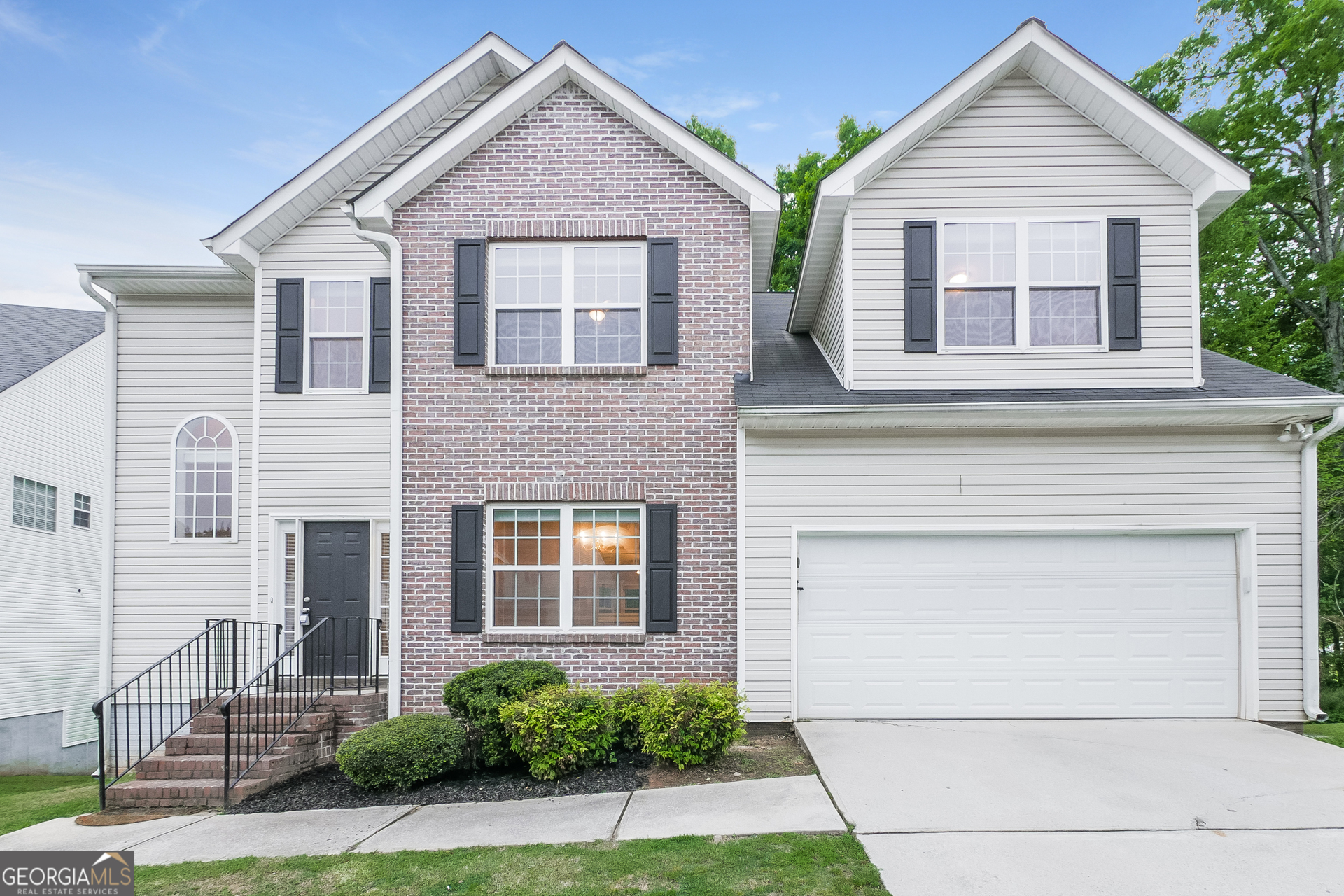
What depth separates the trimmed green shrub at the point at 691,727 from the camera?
6.17 meters

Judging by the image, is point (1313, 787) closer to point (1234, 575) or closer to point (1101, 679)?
point (1101, 679)

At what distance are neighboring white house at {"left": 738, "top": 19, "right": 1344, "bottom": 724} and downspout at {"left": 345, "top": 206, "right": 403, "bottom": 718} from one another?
3748 millimetres

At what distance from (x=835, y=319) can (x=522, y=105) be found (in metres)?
4.42

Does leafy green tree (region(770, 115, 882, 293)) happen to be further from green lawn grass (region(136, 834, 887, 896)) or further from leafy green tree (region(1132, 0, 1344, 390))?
green lawn grass (region(136, 834, 887, 896))

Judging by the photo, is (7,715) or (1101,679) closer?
(1101,679)

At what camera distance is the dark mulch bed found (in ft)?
19.6

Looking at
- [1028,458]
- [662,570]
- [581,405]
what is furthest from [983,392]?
[581,405]

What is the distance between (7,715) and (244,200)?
42627 mm

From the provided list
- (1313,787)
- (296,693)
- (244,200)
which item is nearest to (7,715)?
(296,693)

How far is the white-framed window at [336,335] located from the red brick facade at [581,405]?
1.29m

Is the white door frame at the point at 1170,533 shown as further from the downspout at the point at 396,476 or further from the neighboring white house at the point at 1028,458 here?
the downspout at the point at 396,476

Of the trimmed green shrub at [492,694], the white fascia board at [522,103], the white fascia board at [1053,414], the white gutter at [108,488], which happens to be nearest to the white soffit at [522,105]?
the white fascia board at [522,103]

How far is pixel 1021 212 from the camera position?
802cm

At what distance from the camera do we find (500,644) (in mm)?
7820
